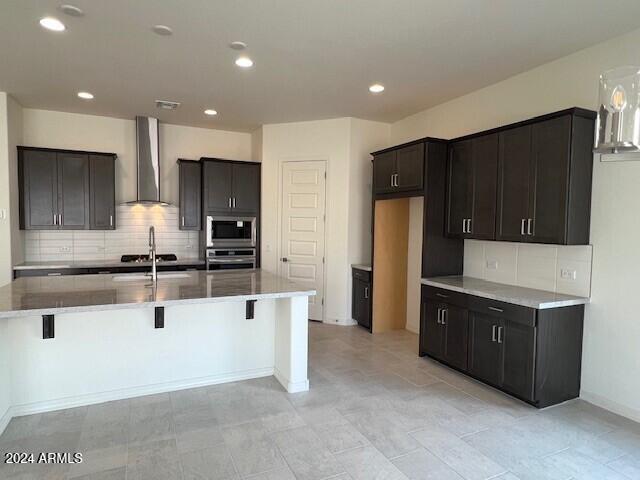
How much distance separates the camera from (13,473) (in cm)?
227

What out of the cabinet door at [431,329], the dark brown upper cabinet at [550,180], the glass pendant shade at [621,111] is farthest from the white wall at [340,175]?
the glass pendant shade at [621,111]

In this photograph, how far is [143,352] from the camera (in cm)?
329

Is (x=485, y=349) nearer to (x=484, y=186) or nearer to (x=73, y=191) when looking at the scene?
(x=484, y=186)

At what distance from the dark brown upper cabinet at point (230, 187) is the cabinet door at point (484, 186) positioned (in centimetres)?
325

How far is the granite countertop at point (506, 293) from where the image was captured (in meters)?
3.13

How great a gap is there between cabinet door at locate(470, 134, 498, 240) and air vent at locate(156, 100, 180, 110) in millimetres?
3626

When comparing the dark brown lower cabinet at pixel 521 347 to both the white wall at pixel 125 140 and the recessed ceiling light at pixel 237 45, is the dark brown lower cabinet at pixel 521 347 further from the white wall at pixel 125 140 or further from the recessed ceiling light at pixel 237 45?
the white wall at pixel 125 140

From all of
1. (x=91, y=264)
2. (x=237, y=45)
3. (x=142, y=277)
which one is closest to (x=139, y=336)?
(x=142, y=277)

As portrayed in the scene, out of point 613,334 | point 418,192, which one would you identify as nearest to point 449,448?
point 613,334

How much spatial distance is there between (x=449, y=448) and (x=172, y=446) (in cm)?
184

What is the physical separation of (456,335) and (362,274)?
1.77m

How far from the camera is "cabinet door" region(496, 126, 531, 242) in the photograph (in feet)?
11.2

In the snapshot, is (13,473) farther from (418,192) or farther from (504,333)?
(418,192)

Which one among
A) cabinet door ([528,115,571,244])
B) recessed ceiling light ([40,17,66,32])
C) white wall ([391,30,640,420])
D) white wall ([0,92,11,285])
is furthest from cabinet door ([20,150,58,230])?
white wall ([391,30,640,420])
